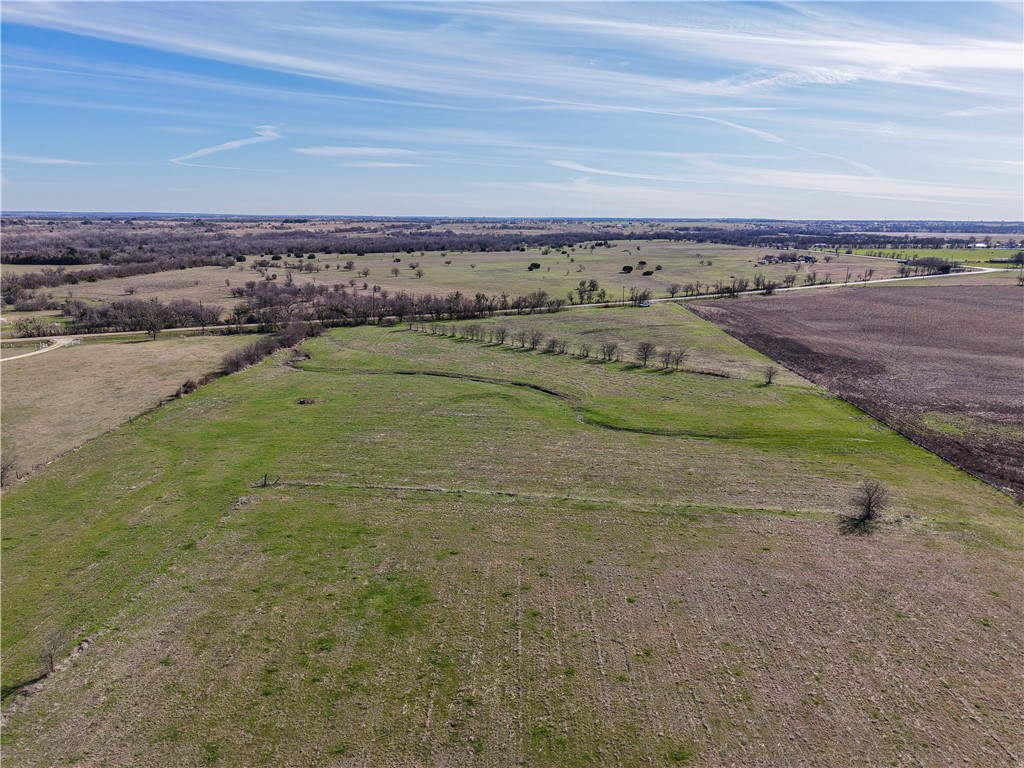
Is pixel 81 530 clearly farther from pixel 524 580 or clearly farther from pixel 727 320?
pixel 727 320

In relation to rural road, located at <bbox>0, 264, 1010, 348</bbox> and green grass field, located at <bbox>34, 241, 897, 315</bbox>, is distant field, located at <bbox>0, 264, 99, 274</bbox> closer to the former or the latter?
green grass field, located at <bbox>34, 241, 897, 315</bbox>

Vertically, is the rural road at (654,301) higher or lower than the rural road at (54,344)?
higher

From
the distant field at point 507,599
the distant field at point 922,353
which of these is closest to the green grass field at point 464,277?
the distant field at point 922,353

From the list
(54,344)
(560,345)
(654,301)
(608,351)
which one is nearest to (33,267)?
(54,344)

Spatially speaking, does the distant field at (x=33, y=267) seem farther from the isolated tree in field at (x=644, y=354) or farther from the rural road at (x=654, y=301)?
the isolated tree in field at (x=644, y=354)

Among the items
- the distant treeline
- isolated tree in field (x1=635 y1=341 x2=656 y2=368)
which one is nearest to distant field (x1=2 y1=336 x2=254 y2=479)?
the distant treeline

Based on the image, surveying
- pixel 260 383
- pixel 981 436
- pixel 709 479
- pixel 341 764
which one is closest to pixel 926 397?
pixel 981 436
